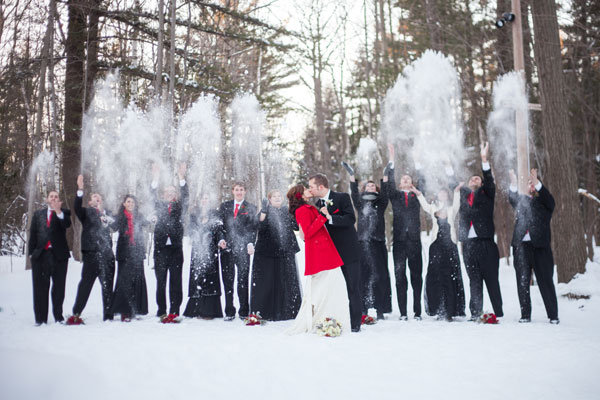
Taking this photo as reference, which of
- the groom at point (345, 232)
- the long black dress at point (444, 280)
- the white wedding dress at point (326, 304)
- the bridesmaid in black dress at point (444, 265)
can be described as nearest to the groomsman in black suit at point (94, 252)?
the white wedding dress at point (326, 304)

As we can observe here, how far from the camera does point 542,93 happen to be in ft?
32.1

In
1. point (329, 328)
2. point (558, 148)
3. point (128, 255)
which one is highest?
point (558, 148)

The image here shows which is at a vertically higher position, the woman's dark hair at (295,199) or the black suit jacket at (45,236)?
the woman's dark hair at (295,199)

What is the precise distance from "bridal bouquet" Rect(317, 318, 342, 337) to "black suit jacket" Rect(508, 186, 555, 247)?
319cm

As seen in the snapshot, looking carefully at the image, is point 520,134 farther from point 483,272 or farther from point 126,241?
point 126,241

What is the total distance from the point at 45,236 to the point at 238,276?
305 cm

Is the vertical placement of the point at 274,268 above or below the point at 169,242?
below

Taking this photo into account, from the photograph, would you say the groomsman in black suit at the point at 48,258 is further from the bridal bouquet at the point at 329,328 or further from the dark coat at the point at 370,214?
the dark coat at the point at 370,214

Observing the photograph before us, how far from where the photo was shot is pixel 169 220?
26.2 ft

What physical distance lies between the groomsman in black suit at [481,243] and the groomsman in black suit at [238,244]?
3391 mm

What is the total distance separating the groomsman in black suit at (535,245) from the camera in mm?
6941

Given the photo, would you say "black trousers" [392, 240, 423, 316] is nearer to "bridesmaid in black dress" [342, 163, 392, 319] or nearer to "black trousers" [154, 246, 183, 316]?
"bridesmaid in black dress" [342, 163, 392, 319]

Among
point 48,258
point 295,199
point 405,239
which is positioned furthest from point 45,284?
point 405,239

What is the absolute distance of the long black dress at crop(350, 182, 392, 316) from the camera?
7879 millimetres
